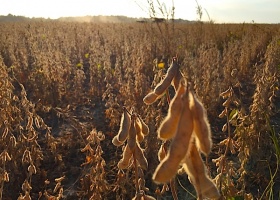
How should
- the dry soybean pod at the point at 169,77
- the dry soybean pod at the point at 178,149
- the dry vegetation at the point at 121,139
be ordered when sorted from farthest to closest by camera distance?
the dry vegetation at the point at 121,139 → the dry soybean pod at the point at 169,77 → the dry soybean pod at the point at 178,149

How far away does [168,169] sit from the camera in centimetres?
62

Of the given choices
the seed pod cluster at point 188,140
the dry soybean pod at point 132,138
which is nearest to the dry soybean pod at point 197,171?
the seed pod cluster at point 188,140

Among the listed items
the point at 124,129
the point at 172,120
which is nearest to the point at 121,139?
the point at 124,129

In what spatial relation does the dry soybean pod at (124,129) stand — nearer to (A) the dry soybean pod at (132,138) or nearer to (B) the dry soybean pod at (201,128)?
(A) the dry soybean pod at (132,138)

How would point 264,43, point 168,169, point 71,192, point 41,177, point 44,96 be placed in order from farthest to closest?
point 264,43, point 44,96, point 41,177, point 71,192, point 168,169

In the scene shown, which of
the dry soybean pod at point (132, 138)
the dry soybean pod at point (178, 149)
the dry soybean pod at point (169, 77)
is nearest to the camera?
the dry soybean pod at point (178, 149)

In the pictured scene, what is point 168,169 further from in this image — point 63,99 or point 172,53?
point 172,53

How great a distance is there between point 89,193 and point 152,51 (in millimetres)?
4760

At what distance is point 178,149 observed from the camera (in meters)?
0.61

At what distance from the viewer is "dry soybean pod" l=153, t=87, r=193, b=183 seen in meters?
0.61

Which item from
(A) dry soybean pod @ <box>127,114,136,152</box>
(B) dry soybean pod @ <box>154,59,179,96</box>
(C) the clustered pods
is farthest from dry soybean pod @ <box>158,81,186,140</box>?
(A) dry soybean pod @ <box>127,114,136,152</box>

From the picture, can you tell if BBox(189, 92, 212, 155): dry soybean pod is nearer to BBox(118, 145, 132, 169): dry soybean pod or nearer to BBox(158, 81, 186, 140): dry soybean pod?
BBox(158, 81, 186, 140): dry soybean pod

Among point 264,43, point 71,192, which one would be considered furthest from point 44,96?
point 264,43

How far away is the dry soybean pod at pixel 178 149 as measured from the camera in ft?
2.02
